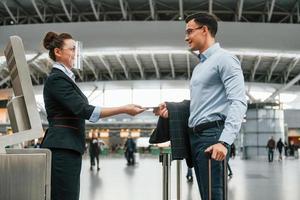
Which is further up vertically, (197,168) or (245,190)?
(197,168)

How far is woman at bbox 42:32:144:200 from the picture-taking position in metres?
2.70

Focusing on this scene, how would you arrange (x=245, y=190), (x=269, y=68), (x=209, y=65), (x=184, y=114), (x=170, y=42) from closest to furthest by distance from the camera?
1. (x=209, y=65)
2. (x=184, y=114)
3. (x=245, y=190)
4. (x=170, y=42)
5. (x=269, y=68)

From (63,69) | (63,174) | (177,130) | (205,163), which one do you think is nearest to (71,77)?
(63,69)

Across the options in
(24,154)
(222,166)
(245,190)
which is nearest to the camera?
(24,154)

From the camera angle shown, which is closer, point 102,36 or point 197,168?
point 197,168

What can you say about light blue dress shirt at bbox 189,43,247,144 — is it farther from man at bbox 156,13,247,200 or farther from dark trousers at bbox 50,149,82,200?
dark trousers at bbox 50,149,82,200

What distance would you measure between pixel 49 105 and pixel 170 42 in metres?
20.2

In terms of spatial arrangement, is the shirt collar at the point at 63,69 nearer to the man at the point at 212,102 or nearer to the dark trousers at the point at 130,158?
the man at the point at 212,102

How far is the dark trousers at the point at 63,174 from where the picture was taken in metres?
2.69

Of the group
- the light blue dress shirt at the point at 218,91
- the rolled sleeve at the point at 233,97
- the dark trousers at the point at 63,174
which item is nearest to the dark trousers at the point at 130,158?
the dark trousers at the point at 63,174

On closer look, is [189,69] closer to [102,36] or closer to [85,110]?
[102,36]

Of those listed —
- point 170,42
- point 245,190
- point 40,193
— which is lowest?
point 245,190

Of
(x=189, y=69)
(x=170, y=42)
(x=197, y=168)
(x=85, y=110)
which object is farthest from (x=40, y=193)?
(x=189, y=69)

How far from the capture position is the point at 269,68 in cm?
4091
